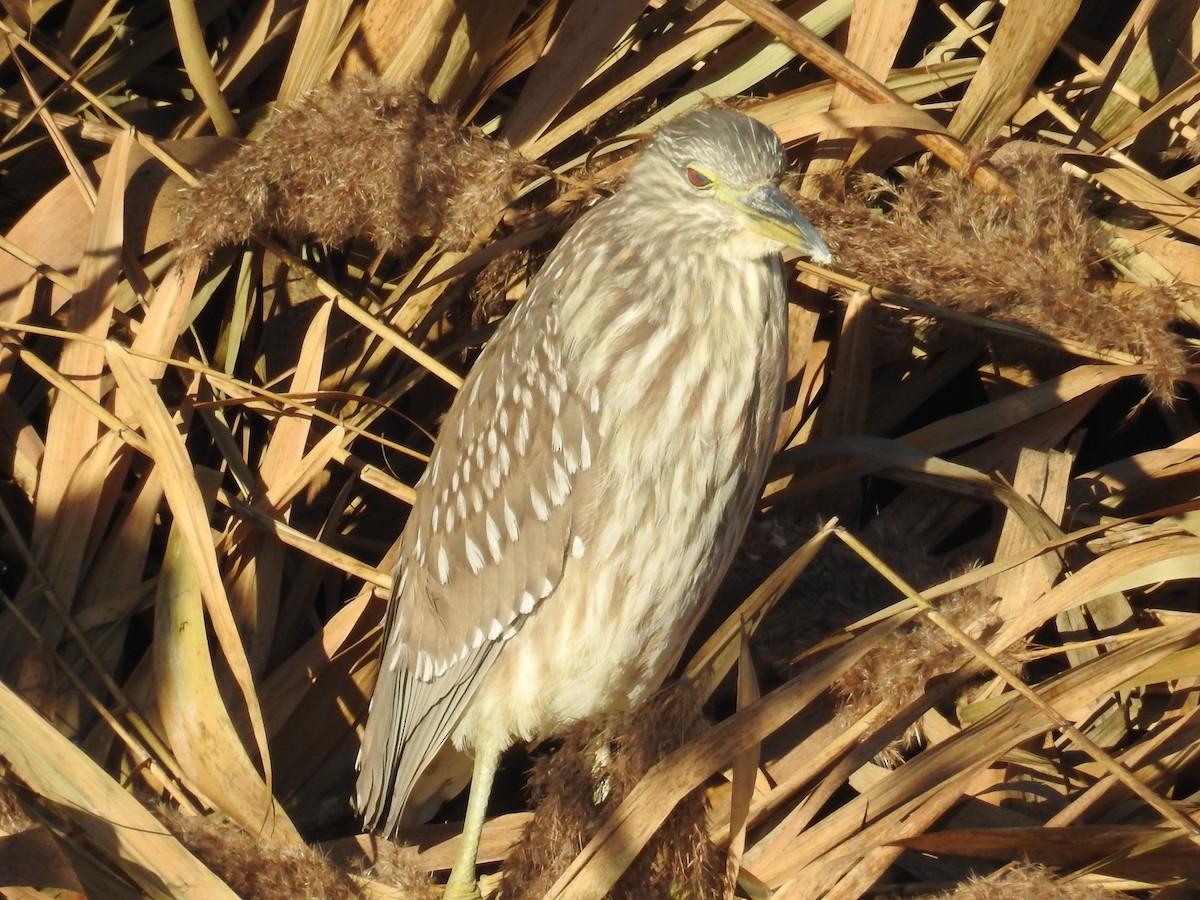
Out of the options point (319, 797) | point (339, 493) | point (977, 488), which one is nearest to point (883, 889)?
point (977, 488)

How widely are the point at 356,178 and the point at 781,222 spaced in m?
1.02

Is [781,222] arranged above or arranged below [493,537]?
above

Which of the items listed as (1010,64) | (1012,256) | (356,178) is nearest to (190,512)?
(356,178)

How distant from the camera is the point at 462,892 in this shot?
3.04 metres

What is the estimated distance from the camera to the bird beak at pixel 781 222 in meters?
2.70

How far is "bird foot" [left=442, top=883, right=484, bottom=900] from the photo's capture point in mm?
3041

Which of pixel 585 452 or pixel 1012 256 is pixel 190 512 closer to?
pixel 585 452

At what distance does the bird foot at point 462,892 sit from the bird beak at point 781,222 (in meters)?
1.62

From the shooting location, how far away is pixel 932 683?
9.88ft

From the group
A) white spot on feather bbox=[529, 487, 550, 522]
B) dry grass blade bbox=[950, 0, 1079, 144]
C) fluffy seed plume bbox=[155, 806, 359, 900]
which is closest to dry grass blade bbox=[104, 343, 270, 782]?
fluffy seed plume bbox=[155, 806, 359, 900]

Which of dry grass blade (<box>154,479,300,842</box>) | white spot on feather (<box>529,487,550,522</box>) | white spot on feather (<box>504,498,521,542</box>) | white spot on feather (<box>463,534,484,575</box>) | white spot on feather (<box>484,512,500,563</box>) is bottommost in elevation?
dry grass blade (<box>154,479,300,842</box>)

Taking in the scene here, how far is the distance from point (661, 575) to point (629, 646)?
21 cm

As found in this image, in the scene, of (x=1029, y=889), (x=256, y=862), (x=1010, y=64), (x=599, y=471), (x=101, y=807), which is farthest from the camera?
(x=1010, y=64)

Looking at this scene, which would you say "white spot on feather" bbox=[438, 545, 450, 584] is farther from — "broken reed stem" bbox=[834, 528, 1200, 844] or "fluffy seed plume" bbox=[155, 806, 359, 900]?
"broken reed stem" bbox=[834, 528, 1200, 844]
